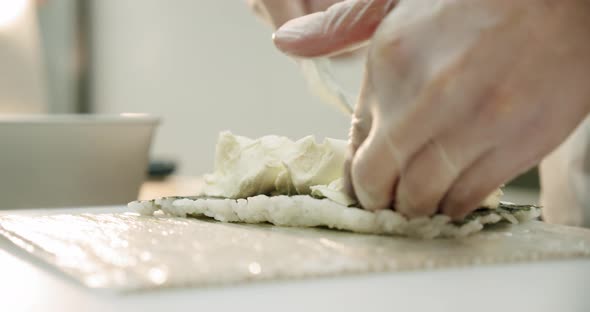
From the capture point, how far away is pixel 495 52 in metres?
0.59

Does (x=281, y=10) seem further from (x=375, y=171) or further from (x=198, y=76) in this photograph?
(x=198, y=76)

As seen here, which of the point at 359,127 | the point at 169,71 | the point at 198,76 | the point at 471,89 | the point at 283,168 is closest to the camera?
the point at 471,89

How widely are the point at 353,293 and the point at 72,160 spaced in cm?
75

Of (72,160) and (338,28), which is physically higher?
(338,28)

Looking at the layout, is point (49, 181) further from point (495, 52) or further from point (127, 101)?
point (127, 101)

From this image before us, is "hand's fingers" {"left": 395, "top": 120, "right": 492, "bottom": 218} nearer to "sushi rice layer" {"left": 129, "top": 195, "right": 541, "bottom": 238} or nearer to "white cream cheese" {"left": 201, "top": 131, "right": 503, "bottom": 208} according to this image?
"sushi rice layer" {"left": 129, "top": 195, "right": 541, "bottom": 238}

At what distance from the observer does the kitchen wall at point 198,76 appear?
9.31 ft

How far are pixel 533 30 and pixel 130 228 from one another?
1.27 feet

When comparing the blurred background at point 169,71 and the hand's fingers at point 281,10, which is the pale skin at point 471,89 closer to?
the hand's fingers at point 281,10

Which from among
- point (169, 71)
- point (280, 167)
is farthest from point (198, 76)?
point (280, 167)

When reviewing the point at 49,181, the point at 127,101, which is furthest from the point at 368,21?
the point at 127,101

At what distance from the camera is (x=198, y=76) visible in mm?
3551

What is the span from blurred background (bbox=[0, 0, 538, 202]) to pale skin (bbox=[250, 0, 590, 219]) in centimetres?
142

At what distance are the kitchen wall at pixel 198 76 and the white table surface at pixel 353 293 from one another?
1.82 meters
